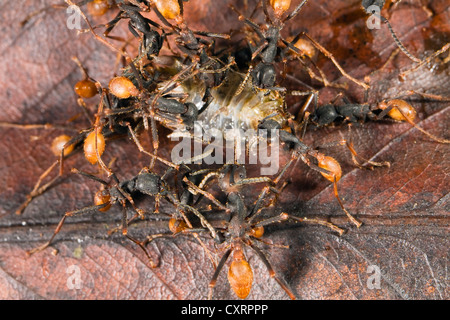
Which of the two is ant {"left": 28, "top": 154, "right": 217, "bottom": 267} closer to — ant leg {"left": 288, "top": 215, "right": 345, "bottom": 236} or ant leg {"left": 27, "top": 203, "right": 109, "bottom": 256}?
ant leg {"left": 27, "top": 203, "right": 109, "bottom": 256}

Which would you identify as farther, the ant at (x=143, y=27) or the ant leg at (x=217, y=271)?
the ant at (x=143, y=27)

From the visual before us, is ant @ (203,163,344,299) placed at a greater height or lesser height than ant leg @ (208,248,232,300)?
greater

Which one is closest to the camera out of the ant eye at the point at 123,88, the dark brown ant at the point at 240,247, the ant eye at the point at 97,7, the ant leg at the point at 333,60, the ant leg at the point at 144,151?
the dark brown ant at the point at 240,247

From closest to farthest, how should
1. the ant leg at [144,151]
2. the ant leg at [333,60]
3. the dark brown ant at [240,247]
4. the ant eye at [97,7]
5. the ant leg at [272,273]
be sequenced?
the dark brown ant at [240,247] → the ant leg at [272,273] → the ant leg at [144,151] → the ant leg at [333,60] → the ant eye at [97,7]

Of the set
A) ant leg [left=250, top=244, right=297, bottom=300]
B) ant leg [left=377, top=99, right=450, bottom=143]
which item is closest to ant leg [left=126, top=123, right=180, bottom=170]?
ant leg [left=250, top=244, right=297, bottom=300]

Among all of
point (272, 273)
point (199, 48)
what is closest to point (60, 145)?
point (199, 48)

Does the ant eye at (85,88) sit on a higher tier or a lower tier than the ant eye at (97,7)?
lower

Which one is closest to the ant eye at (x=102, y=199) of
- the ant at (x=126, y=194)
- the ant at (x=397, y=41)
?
the ant at (x=126, y=194)

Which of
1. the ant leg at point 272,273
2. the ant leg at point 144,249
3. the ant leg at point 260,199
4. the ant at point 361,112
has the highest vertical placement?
the ant at point 361,112

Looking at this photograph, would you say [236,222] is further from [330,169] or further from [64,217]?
[64,217]

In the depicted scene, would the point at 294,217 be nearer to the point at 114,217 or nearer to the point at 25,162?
the point at 114,217

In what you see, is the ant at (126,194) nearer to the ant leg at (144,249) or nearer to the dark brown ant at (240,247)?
the ant leg at (144,249)

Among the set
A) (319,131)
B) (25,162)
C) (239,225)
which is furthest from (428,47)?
(25,162)
